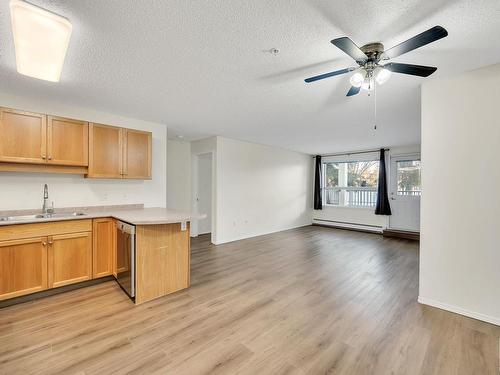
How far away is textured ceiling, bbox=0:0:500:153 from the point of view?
1431mm

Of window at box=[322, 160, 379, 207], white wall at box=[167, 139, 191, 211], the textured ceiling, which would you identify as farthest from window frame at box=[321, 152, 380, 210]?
white wall at box=[167, 139, 191, 211]

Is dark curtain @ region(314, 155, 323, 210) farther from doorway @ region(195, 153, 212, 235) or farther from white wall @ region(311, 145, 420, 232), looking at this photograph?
doorway @ region(195, 153, 212, 235)

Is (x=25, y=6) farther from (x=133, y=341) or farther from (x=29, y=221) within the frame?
(x=133, y=341)

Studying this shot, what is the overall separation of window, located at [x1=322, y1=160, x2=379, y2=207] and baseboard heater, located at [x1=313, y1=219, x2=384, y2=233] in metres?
0.58

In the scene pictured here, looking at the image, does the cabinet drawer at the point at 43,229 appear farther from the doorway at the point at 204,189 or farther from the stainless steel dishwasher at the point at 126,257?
the doorway at the point at 204,189

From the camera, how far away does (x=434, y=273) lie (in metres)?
2.43

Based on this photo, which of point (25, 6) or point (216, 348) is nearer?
point (25, 6)

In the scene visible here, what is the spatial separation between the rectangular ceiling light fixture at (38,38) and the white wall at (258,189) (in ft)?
10.7

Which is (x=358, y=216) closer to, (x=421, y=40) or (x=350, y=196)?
(x=350, y=196)

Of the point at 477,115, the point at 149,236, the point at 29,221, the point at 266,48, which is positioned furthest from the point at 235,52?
the point at 29,221

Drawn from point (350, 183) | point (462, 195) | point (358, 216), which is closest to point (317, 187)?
point (350, 183)

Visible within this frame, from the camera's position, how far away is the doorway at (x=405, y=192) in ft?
19.3

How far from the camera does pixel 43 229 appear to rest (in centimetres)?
252

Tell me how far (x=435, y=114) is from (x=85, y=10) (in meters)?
3.18
